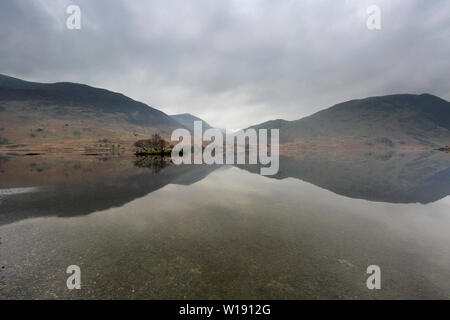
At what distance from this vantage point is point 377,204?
21.2m

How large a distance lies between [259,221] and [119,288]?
10928mm

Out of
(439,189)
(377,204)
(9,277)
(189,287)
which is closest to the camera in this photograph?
(189,287)

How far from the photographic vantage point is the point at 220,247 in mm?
11281

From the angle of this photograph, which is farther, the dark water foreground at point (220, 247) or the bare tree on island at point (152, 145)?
the bare tree on island at point (152, 145)

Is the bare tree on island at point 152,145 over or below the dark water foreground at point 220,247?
over

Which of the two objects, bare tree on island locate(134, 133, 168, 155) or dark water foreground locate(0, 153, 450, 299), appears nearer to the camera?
dark water foreground locate(0, 153, 450, 299)

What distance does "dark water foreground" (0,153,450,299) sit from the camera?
8.04 metres

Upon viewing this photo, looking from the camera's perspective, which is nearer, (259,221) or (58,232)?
(58,232)

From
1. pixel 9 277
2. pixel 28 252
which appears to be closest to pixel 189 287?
pixel 9 277

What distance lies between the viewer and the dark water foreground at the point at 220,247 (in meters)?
8.04

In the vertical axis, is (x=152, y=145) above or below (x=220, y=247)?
above
